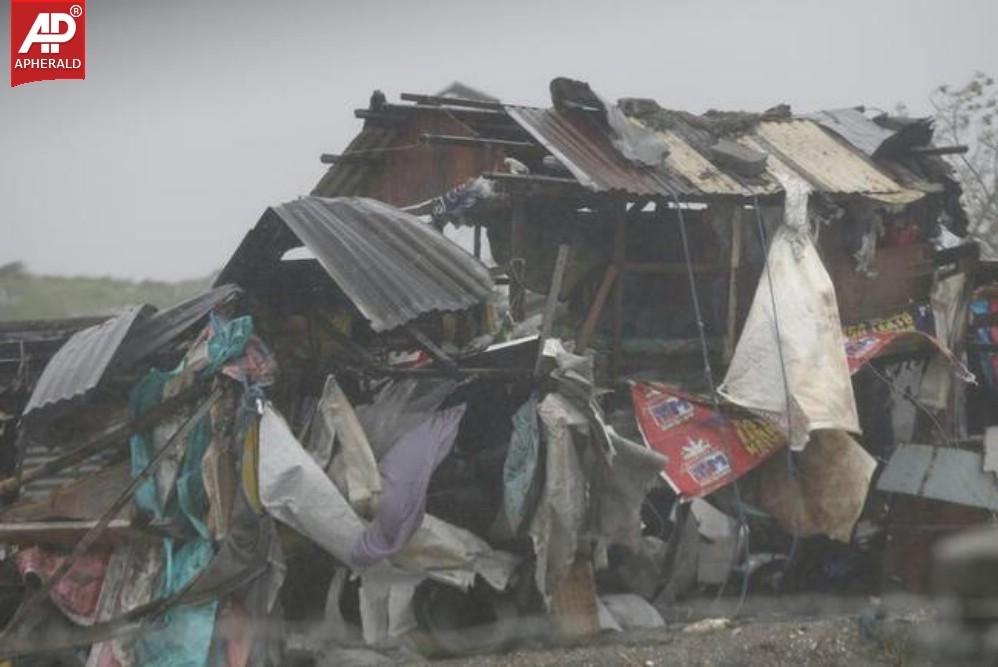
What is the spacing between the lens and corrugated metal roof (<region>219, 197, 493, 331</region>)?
5.57 meters

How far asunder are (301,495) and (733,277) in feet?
13.8

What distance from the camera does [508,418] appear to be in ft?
21.5

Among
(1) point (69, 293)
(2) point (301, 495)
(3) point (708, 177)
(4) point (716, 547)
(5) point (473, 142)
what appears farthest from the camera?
(1) point (69, 293)

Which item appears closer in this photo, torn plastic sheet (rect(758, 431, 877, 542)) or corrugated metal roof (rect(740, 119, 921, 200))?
torn plastic sheet (rect(758, 431, 877, 542))

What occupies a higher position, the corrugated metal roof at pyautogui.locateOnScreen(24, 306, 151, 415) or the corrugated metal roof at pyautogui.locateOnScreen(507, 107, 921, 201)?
the corrugated metal roof at pyautogui.locateOnScreen(507, 107, 921, 201)

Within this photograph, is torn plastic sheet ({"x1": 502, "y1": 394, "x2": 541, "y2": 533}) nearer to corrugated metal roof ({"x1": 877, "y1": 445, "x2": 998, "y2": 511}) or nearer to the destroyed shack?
the destroyed shack

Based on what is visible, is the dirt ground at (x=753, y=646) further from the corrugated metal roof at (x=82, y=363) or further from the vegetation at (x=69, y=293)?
the vegetation at (x=69, y=293)

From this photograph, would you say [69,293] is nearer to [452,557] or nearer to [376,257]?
[376,257]

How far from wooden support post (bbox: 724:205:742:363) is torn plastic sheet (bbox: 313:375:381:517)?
3.54m

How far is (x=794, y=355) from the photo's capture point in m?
7.17

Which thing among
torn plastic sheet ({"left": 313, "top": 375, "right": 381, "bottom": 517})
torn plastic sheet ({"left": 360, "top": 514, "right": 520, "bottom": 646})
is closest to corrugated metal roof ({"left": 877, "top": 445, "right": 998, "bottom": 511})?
torn plastic sheet ({"left": 360, "top": 514, "right": 520, "bottom": 646})

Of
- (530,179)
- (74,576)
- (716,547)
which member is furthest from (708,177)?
(74,576)

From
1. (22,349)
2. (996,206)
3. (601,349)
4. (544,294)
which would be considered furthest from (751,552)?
(996,206)

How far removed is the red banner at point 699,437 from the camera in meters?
7.03
